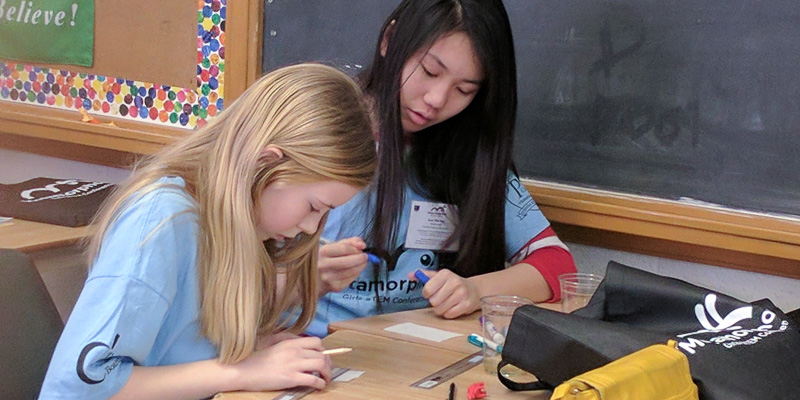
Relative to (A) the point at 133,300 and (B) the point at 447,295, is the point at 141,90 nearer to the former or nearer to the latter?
(B) the point at 447,295

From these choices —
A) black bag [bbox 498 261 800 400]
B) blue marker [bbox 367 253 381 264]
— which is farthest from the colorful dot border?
black bag [bbox 498 261 800 400]

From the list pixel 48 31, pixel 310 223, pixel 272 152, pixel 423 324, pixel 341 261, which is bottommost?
pixel 423 324

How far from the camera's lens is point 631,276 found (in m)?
1.49

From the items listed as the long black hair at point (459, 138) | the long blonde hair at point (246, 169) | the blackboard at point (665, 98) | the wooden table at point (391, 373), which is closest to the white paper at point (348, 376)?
the wooden table at point (391, 373)

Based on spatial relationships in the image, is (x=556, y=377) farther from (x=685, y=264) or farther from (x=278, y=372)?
(x=685, y=264)

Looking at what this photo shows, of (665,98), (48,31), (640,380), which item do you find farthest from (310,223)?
(48,31)

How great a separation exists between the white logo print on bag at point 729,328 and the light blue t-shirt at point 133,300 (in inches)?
27.8

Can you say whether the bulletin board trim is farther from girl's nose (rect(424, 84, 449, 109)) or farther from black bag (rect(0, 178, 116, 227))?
girl's nose (rect(424, 84, 449, 109))

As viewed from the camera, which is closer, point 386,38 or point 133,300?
point 133,300

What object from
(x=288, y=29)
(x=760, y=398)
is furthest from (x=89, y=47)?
(x=760, y=398)

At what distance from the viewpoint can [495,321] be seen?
4.95 ft

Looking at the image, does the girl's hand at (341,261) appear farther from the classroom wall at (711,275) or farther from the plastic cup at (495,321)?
the classroom wall at (711,275)

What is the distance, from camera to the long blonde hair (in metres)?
1.42

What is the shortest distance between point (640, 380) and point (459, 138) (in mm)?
1137
